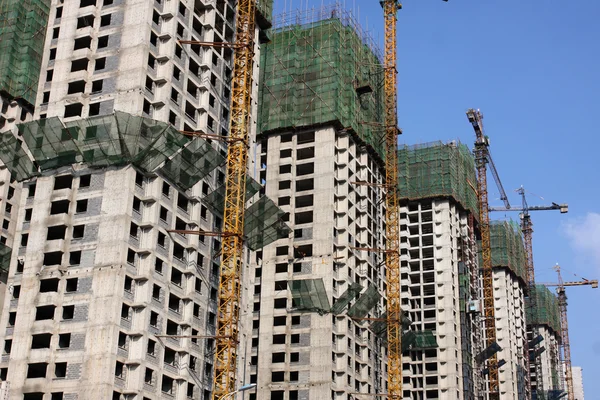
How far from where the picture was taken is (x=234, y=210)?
93375 mm

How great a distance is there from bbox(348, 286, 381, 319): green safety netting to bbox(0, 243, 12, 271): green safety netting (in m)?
46.4

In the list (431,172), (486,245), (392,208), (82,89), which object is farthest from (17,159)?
(486,245)

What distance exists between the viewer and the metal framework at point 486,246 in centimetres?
17949

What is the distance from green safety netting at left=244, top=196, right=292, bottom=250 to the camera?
3880 inches

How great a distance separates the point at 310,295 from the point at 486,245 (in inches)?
3194

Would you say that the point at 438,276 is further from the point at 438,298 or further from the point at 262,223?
the point at 262,223

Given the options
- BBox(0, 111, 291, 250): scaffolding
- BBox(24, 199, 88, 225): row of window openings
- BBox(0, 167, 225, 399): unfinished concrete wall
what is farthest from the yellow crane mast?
BBox(24, 199, 88, 225): row of window openings

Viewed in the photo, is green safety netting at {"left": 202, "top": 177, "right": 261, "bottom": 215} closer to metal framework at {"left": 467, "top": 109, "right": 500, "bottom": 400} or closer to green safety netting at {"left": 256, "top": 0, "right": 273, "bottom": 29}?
green safety netting at {"left": 256, "top": 0, "right": 273, "bottom": 29}

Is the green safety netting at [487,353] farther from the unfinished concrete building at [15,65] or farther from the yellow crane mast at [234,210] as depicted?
the unfinished concrete building at [15,65]

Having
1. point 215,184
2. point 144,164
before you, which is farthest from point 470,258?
point 144,164

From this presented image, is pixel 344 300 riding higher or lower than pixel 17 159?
lower

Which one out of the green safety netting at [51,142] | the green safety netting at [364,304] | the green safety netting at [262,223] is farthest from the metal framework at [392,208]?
the green safety netting at [51,142]

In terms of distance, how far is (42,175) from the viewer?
291 ft

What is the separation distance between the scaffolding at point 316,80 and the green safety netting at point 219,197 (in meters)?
32.3
